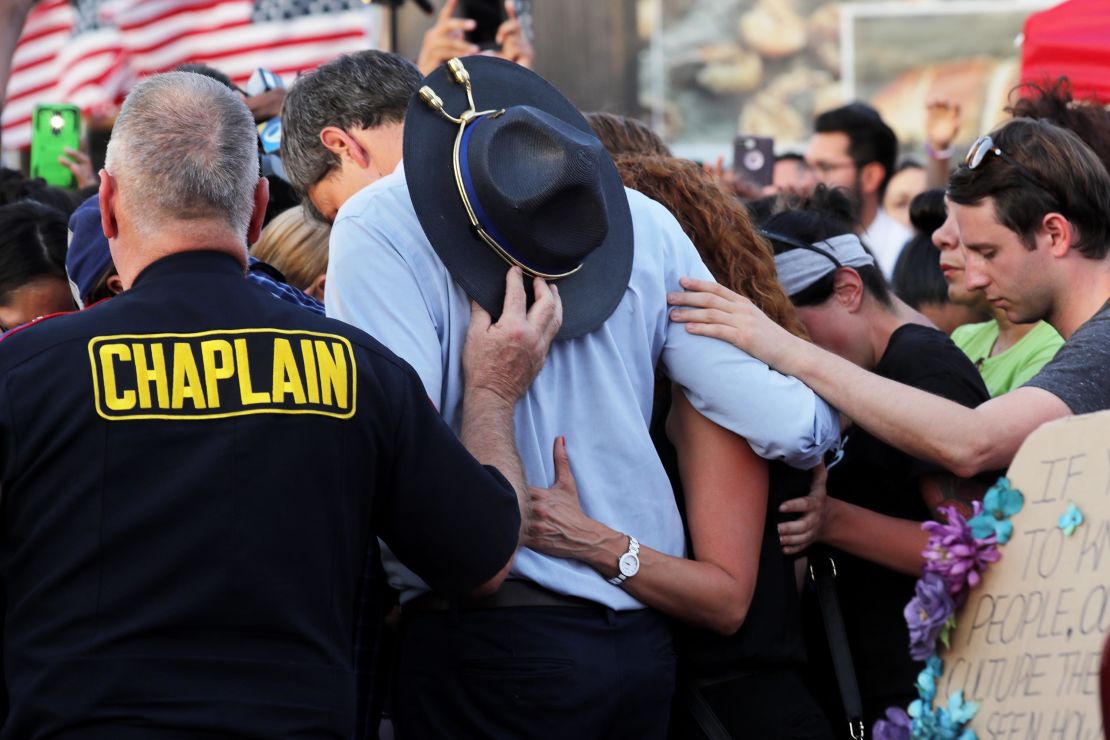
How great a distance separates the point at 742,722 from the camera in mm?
3176

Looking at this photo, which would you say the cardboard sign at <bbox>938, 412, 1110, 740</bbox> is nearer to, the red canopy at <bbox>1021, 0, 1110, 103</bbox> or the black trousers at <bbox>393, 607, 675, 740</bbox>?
the black trousers at <bbox>393, 607, 675, 740</bbox>

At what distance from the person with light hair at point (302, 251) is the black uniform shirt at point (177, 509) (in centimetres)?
171

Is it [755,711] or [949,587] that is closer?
[949,587]

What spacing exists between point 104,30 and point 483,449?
6659 millimetres

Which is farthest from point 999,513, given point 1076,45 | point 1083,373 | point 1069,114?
point 1076,45

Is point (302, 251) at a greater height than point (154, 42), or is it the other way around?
point (302, 251)

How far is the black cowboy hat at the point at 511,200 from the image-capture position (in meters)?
2.86

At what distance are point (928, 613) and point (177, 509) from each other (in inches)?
55.0

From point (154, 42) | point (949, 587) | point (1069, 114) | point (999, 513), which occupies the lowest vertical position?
point (154, 42)

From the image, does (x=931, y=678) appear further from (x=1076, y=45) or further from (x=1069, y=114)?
(x=1076, y=45)

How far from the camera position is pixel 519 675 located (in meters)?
2.81

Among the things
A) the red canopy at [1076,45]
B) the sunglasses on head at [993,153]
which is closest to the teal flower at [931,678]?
the sunglasses on head at [993,153]

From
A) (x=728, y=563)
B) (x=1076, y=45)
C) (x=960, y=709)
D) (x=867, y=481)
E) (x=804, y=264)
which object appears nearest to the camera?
(x=960, y=709)

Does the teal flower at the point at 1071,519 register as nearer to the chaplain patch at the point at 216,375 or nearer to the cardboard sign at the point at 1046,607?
the cardboard sign at the point at 1046,607
